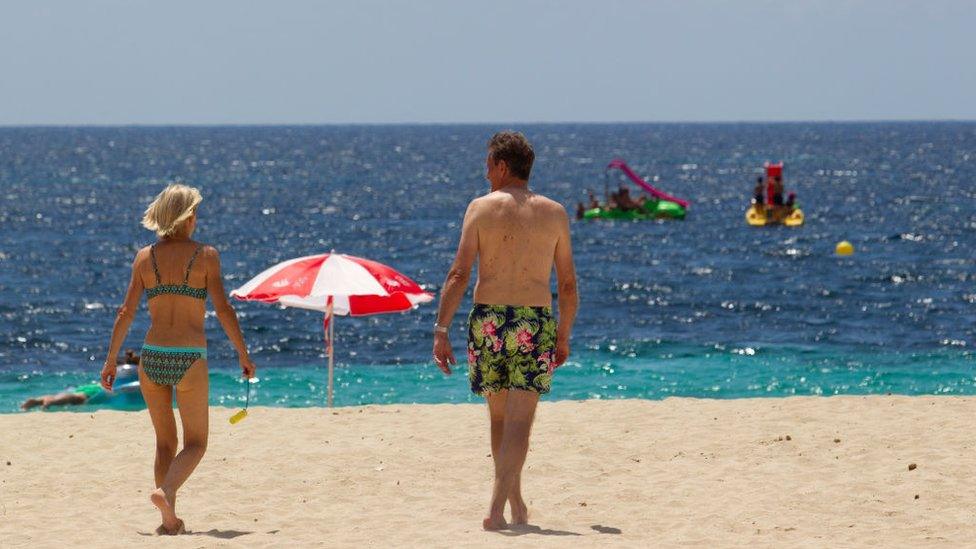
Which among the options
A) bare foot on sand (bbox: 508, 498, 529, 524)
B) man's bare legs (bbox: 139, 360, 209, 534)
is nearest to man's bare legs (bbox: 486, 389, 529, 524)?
bare foot on sand (bbox: 508, 498, 529, 524)

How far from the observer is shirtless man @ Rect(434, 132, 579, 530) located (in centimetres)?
677

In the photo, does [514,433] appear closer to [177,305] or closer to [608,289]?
[177,305]

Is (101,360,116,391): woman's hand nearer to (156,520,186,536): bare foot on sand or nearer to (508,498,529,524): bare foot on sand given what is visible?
(156,520,186,536): bare foot on sand

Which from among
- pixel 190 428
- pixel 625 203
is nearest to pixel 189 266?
pixel 190 428

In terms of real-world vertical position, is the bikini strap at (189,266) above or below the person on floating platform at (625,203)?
above

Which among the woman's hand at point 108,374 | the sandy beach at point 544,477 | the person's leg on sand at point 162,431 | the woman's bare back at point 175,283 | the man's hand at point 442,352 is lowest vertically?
the sandy beach at point 544,477

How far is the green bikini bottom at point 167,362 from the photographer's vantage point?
6.74 m

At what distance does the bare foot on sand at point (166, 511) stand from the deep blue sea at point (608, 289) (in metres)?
10.4

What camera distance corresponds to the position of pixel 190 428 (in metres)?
6.90

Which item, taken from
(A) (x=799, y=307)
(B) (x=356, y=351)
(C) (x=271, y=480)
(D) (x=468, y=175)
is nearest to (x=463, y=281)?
(C) (x=271, y=480)

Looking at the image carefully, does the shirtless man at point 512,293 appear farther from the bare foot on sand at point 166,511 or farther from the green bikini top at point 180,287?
the bare foot on sand at point 166,511

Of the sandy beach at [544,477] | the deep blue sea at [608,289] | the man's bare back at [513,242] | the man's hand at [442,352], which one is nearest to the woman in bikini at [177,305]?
the sandy beach at [544,477]

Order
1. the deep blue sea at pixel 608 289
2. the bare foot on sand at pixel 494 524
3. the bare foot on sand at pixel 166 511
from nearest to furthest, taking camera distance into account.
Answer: the bare foot on sand at pixel 166 511
the bare foot on sand at pixel 494 524
the deep blue sea at pixel 608 289

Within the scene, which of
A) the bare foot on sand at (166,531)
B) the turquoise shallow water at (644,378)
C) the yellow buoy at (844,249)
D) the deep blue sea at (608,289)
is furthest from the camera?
the yellow buoy at (844,249)
